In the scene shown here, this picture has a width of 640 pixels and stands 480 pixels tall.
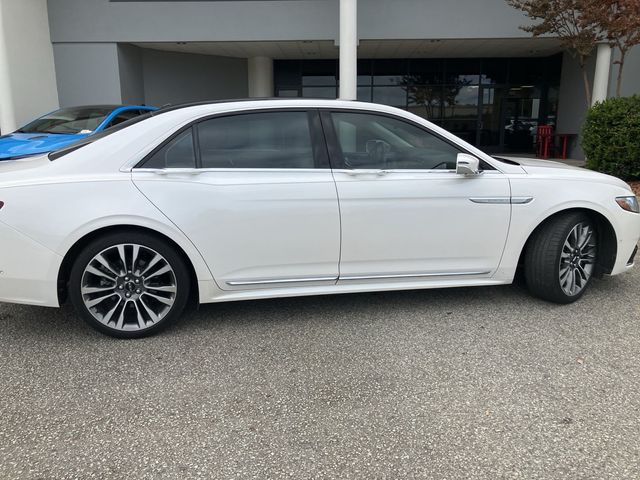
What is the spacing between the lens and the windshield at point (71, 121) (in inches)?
323

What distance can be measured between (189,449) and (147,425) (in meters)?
0.33

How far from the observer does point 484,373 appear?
122 inches

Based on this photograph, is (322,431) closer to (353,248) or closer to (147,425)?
(147,425)

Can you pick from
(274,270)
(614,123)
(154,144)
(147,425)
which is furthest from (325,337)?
(614,123)

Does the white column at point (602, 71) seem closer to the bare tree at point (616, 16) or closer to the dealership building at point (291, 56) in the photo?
the dealership building at point (291, 56)

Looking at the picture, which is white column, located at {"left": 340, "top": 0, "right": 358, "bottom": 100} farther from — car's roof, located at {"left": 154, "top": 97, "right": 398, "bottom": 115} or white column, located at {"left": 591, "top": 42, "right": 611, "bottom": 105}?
car's roof, located at {"left": 154, "top": 97, "right": 398, "bottom": 115}

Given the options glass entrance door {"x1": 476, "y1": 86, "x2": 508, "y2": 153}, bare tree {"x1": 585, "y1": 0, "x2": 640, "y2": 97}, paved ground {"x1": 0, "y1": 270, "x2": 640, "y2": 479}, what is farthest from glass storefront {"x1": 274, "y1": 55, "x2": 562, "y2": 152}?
paved ground {"x1": 0, "y1": 270, "x2": 640, "y2": 479}

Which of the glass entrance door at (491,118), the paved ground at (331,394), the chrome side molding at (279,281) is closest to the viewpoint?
the paved ground at (331,394)

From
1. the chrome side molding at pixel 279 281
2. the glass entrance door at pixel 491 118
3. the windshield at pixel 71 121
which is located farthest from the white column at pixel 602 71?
the chrome side molding at pixel 279 281

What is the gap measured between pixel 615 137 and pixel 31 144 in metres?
9.49

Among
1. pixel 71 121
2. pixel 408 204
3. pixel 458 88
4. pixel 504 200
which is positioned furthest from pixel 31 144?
pixel 458 88

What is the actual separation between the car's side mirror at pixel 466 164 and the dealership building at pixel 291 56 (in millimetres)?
9346

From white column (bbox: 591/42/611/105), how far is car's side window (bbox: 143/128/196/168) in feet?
43.3

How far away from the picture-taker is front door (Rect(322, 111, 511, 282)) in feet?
12.2
